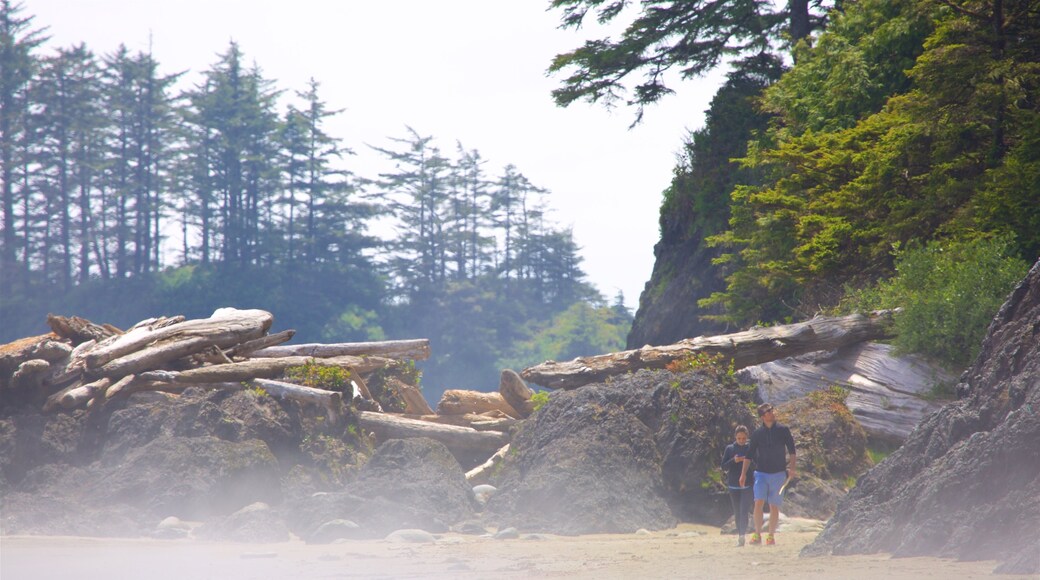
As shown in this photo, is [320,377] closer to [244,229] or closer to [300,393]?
[300,393]

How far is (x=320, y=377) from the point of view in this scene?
14.4 m

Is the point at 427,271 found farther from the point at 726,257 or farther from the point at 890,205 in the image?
the point at 890,205

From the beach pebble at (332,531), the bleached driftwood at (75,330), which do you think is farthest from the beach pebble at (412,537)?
the bleached driftwood at (75,330)

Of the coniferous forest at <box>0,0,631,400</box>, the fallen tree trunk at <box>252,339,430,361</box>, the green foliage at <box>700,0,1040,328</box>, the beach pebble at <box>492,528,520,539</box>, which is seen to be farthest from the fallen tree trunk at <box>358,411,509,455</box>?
the coniferous forest at <box>0,0,631,400</box>

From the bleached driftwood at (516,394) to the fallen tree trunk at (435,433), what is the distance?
956 mm

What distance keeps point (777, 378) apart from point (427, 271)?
53880 mm

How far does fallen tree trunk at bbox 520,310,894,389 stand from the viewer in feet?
47.2

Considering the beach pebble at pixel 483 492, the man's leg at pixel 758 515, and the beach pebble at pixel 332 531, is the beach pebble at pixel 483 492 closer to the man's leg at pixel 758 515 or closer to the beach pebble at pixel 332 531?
the beach pebble at pixel 332 531

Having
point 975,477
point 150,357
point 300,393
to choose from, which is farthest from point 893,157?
point 150,357

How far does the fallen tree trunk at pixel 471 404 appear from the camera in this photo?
52.2 ft

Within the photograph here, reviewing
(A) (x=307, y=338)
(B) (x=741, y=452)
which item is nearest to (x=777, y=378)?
→ (B) (x=741, y=452)

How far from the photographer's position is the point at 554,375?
14422mm

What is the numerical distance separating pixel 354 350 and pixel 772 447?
859 cm

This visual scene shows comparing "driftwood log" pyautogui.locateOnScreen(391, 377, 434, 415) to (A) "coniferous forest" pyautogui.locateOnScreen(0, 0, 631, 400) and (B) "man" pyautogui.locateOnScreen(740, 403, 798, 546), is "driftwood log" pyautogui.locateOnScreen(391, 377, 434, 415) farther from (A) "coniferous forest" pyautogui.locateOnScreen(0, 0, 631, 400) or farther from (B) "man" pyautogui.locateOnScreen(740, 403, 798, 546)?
(A) "coniferous forest" pyautogui.locateOnScreen(0, 0, 631, 400)
